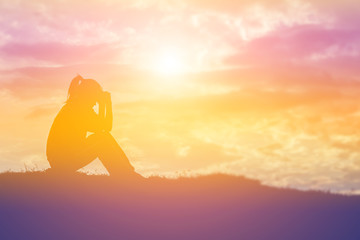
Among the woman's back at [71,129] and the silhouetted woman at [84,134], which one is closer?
the silhouetted woman at [84,134]

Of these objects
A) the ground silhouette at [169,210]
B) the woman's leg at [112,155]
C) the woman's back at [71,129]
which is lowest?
the ground silhouette at [169,210]

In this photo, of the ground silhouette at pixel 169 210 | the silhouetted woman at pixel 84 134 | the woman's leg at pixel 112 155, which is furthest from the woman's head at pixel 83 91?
the ground silhouette at pixel 169 210

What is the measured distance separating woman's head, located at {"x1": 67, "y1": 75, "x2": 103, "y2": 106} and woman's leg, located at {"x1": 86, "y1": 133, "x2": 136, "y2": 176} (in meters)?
1.24

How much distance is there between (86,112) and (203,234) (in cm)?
591

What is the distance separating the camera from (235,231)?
15.3 metres

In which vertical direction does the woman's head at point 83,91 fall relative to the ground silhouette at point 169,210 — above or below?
above

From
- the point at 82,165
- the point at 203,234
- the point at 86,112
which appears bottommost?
the point at 203,234

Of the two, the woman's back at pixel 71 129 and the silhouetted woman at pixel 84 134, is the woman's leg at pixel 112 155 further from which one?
the woman's back at pixel 71 129

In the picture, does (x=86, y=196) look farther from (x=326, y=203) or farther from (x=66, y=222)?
(x=326, y=203)

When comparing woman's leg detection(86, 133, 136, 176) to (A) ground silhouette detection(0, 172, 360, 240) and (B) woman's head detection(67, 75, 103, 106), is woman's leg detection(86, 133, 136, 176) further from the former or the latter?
(B) woman's head detection(67, 75, 103, 106)

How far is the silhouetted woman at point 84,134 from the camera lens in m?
17.9

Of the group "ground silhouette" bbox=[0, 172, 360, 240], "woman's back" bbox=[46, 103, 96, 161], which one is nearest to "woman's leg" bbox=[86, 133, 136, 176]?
"ground silhouette" bbox=[0, 172, 360, 240]

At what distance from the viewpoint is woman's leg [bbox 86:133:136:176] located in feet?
58.6

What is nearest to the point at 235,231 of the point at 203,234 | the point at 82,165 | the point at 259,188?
the point at 203,234
